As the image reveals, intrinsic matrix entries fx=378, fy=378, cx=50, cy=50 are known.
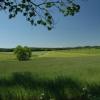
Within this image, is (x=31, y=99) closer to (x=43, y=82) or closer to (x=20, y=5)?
(x=43, y=82)

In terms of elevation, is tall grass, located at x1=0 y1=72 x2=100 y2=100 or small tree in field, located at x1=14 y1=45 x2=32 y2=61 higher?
tall grass, located at x1=0 y1=72 x2=100 y2=100

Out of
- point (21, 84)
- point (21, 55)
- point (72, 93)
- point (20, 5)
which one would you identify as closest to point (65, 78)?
point (72, 93)

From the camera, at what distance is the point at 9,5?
45.3ft

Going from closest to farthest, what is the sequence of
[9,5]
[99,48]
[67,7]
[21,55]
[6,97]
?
[6,97], [9,5], [67,7], [21,55], [99,48]

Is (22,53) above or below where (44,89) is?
below

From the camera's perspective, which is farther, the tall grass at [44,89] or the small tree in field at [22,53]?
the small tree in field at [22,53]

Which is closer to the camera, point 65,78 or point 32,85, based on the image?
point 32,85

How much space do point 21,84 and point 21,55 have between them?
9429 centimetres

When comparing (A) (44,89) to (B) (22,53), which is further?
(B) (22,53)

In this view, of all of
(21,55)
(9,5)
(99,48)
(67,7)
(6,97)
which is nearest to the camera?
(6,97)

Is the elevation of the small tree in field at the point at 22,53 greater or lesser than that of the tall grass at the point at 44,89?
lesser

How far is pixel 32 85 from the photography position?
1350 centimetres

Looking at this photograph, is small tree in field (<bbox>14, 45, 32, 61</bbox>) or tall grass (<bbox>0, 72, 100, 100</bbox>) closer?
tall grass (<bbox>0, 72, 100, 100</bbox>)

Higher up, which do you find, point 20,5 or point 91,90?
point 20,5
